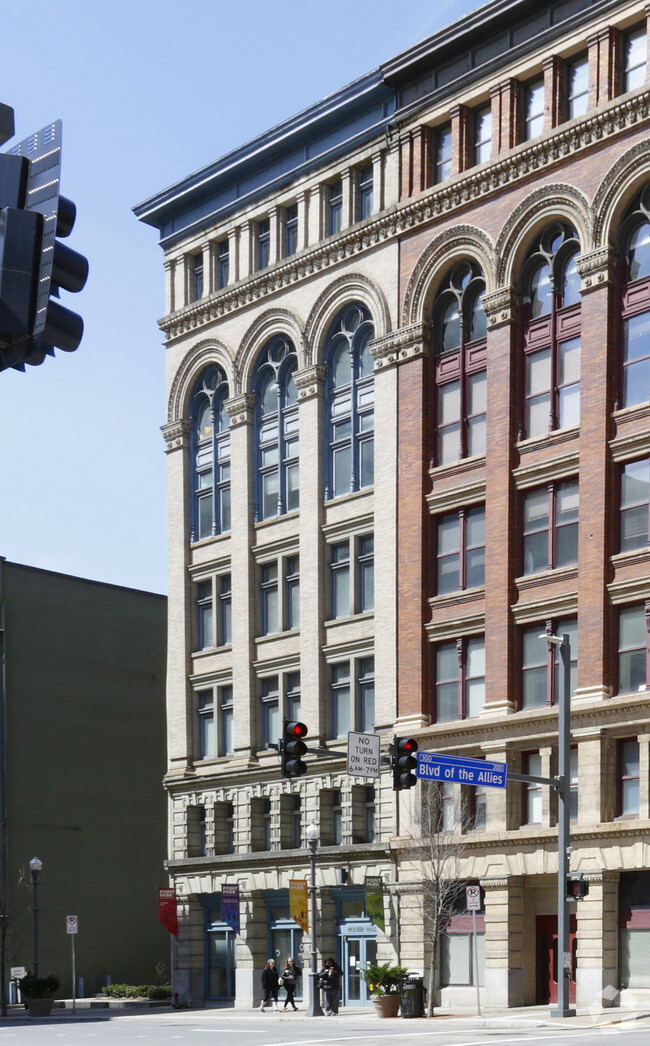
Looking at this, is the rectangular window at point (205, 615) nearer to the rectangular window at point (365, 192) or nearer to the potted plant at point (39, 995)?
the potted plant at point (39, 995)

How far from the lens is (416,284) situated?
5416 cm

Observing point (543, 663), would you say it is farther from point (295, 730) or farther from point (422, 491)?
point (295, 730)

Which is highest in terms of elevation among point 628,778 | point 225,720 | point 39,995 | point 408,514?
point 408,514

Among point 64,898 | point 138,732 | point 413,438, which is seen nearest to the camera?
point 413,438

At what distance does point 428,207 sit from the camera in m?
53.8

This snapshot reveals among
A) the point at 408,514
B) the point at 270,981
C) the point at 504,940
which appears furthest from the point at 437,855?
the point at 408,514

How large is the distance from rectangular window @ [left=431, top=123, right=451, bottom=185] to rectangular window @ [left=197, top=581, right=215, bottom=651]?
1914 centimetres

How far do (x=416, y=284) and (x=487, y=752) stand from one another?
1683 centimetres

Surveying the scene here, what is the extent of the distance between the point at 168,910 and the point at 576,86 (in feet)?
114

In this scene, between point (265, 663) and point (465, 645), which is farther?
point (265, 663)

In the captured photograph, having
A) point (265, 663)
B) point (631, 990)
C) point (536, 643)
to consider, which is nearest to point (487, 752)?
point (536, 643)

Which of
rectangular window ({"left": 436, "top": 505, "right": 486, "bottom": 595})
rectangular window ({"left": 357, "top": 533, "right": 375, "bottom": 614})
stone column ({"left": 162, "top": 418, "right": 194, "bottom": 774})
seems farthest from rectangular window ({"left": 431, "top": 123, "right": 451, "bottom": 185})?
stone column ({"left": 162, "top": 418, "right": 194, "bottom": 774})

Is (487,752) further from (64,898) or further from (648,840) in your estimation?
(64,898)

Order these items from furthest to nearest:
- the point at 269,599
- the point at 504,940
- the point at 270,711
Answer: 1. the point at 269,599
2. the point at 270,711
3. the point at 504,940
